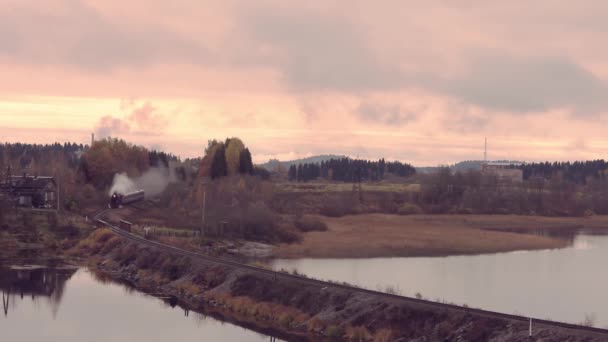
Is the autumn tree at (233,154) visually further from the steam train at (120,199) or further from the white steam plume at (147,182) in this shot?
the steam train at (120,199)

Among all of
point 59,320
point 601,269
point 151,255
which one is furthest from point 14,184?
point 601,269

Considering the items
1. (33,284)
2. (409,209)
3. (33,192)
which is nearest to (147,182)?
(33,192)

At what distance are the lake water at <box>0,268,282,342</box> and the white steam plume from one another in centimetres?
7080

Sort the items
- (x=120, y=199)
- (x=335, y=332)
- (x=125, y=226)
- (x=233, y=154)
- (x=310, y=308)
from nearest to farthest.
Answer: (x=335, y=332)
(x=310, y=308)
(x=125, y=226)
(x=120, y=199)
(x=233, y=154)

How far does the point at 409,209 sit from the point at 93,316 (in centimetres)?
11145

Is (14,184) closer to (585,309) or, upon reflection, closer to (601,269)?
(601,269)

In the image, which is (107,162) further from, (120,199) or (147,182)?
(120,199)

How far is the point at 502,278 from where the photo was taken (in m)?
74.6

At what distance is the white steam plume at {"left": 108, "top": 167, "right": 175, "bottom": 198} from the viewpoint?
14862cm

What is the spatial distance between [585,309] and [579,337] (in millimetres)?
19946

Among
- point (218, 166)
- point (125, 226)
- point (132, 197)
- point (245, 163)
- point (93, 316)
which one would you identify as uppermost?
point (245, 163)

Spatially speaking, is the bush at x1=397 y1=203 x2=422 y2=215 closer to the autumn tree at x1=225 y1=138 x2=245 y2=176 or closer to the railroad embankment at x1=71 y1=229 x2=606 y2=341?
the autumn tree at x1=225 y1=138 x2=245 y2=176

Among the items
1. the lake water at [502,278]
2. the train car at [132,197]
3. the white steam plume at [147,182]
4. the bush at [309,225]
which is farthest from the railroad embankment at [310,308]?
the white steam plume at [147,182]

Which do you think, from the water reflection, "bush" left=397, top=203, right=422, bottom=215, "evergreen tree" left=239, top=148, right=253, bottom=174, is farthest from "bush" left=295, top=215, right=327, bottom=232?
"evergreen tree" left=239, top=148, right=253, bottom=174
